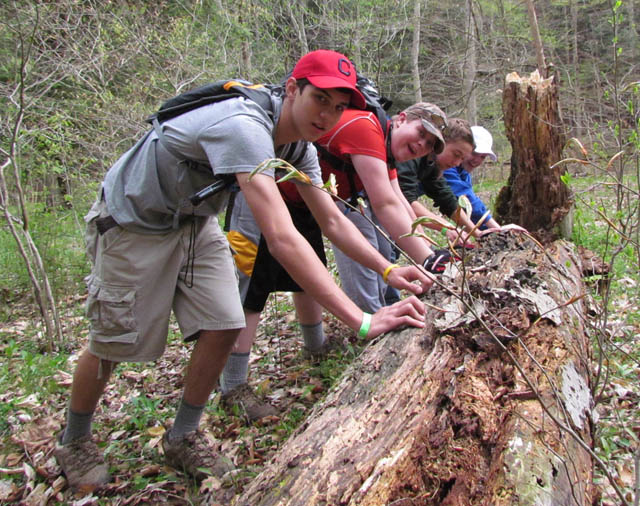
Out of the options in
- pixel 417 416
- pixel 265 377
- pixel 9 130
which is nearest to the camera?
pixel 417 416

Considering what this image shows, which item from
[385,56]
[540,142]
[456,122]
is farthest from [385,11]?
[456,122]

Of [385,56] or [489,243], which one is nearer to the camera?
[489,243]

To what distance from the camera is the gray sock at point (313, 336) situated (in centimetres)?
351

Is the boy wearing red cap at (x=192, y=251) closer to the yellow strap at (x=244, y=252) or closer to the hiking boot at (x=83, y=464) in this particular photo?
the hiking boot at (x=83, y=464)

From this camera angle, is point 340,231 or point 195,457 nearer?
point 195,457

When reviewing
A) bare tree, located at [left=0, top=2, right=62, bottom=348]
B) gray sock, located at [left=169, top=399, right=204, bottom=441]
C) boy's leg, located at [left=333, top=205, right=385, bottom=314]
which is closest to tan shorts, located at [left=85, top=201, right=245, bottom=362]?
gray sock, located at [left=169, top=399, right=204, bottom=441]

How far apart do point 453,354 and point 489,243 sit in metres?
1.64

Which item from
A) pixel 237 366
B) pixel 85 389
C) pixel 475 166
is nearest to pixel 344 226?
pixel 237 366

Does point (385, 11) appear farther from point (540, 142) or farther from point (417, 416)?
point (417, 416)

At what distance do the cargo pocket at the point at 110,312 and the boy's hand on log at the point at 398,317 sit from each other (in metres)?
1.14

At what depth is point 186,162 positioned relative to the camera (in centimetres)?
207

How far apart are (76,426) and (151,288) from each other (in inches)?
31.9

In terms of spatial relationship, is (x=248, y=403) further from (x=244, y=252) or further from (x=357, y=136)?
(x=357, y=136)

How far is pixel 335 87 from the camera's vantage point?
1.94 m
